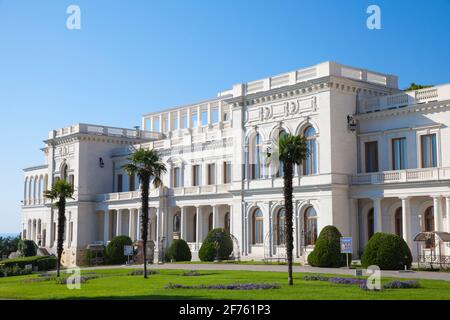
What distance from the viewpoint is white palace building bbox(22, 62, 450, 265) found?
44500 millimetres

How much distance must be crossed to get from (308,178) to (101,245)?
90.6 ft

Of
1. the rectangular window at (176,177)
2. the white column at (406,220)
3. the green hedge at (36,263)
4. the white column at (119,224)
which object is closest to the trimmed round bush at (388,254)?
the white column at (406,220)

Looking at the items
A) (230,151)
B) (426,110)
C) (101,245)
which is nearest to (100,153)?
(101,245)

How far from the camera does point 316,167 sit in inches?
1917

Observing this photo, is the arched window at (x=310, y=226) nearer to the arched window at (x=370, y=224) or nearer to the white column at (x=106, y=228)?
the arched window at (x=370, y=224)

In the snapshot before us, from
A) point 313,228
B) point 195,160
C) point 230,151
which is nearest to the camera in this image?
point 313,228

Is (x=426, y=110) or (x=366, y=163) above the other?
(x=426, y=110)

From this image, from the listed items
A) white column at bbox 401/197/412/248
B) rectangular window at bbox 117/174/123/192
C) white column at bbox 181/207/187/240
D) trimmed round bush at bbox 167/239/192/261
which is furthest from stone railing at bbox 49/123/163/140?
white column at bbox 401/197/412/248

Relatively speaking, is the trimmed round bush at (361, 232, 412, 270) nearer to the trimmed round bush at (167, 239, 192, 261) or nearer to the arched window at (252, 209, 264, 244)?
the arched window at (252, 209, 264, 244)

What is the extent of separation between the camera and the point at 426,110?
44.7 metres

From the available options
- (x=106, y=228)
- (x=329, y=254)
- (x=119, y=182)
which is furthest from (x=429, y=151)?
(x=119, y=182)

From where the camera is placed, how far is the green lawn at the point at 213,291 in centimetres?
2525

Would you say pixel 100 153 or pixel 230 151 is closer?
pixel 230 151

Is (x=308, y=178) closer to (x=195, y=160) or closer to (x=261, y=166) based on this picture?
(x=261, y=166)
